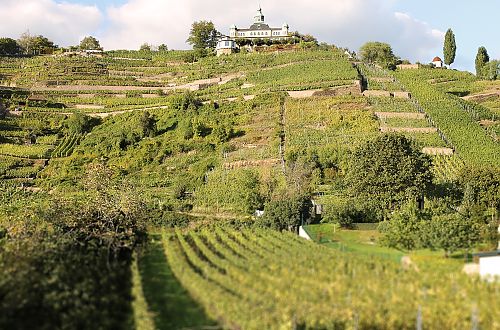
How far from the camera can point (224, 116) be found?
187 feet

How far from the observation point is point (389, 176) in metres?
35.5

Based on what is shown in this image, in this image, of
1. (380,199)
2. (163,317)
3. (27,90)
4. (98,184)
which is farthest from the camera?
(27,90)

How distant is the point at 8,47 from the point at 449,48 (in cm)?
6183

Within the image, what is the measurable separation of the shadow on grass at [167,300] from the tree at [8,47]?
67440mm

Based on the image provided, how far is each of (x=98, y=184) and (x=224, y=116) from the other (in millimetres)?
19765

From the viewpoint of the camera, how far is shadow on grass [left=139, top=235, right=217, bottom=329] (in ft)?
60.8

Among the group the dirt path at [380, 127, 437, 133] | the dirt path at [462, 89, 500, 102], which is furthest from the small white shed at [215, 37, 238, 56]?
the dirt path at [380, 127, 437, 133]

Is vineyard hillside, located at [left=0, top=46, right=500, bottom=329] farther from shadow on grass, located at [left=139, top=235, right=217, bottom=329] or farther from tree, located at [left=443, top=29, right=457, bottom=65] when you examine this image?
tree, located at [left=443, top=29, right=457, bottom=65]

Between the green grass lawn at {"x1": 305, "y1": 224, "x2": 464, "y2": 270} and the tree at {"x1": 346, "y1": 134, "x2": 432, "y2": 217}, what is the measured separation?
8.95 ft

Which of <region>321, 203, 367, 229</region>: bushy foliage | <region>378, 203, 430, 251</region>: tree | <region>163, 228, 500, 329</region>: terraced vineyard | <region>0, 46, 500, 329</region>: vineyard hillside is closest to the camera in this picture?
<region>163, 228, 500, 329</region>: terraced vineyard

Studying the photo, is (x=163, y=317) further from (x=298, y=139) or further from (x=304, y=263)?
(x=298, y=139)

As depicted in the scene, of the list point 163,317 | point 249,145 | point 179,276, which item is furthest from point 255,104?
point 163,317

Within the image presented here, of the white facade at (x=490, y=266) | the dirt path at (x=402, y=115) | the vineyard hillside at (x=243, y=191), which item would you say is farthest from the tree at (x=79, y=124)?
the white facade at (x=490, y=266)

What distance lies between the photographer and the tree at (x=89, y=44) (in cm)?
8962
